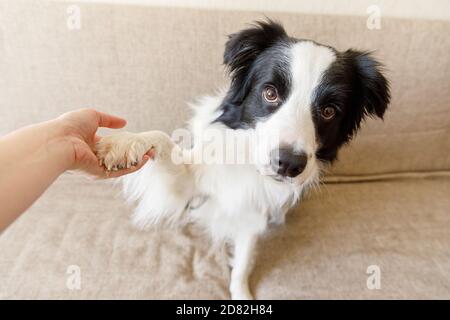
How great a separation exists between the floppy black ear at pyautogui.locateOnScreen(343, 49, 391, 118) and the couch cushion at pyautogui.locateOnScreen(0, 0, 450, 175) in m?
0.36

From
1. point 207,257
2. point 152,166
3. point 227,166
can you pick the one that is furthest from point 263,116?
point 207,257

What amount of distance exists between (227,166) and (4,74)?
1.04 meters

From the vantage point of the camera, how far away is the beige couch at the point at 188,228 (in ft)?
4.55

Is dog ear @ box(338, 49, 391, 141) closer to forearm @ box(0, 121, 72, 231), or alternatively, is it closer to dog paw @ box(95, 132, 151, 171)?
dog paw @ box(95, 132, 151, 171)

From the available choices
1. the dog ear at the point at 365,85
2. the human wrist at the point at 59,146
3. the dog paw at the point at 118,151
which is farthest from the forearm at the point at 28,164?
the dog ear at the point at 365,85

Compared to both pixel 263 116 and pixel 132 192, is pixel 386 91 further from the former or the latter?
pixel 132 192

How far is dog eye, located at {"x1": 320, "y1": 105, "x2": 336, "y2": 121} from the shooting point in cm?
118

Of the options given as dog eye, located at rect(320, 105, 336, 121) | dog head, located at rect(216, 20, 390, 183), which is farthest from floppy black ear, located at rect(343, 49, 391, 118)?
dog eye, located at rect(320, 105, 336, 121)

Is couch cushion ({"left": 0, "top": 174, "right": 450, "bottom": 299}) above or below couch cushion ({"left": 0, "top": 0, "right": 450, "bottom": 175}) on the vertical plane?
below

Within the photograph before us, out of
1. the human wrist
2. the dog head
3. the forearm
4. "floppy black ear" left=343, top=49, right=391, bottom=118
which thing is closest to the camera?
the forearm

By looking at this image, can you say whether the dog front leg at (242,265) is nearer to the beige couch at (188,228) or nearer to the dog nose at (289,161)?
the beige couch at (188,228)

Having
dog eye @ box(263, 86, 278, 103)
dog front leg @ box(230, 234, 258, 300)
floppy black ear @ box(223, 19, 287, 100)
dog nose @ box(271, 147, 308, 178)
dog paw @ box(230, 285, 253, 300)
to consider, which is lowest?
dog paw @ box(230, 285, 253, 300)

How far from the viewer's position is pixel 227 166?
54.8 inches

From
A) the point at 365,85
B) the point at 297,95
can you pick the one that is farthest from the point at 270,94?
the point at 365,85
